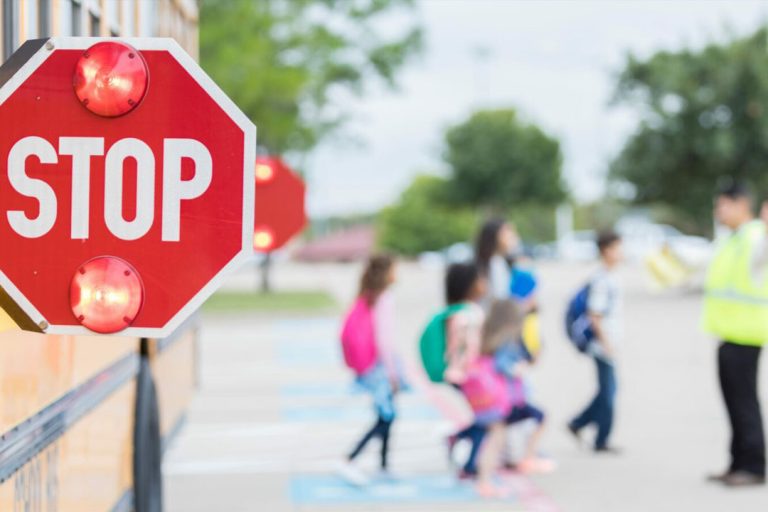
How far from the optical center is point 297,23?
2977 centimetres

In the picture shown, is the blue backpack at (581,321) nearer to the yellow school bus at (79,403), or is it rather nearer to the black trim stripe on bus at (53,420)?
the yellow school bus at (79,403)

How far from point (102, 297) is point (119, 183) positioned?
0.26 meters

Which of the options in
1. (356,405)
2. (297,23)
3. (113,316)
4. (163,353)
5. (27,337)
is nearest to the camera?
(113,316)

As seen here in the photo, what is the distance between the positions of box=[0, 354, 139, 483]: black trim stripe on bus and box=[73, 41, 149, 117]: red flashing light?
2.77 feet

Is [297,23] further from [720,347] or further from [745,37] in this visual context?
[720,347]

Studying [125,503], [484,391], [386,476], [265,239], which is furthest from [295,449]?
[125,503]

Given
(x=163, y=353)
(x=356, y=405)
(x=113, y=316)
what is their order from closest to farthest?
(x=113, y=316)
(x=163, y=353)
(x=356, y=405)

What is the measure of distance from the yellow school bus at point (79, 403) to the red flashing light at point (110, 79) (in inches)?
15.3

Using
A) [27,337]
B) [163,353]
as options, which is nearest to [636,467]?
[163,353]

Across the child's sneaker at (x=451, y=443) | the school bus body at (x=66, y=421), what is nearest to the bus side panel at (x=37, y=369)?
the school bus body at (x=66, y=421)

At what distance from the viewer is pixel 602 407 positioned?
8.09 metres

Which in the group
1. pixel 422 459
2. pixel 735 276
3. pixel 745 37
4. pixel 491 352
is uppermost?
pixel 745 37

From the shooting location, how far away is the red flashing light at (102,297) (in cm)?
279

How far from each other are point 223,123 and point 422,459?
554cm
